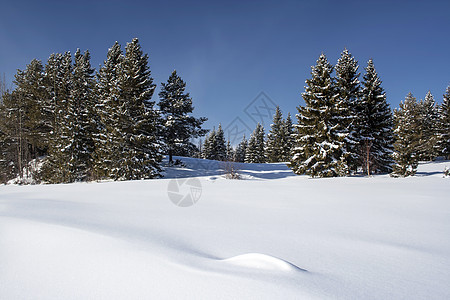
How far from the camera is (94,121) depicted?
57.7 ft

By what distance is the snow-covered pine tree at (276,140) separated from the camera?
3769 cm

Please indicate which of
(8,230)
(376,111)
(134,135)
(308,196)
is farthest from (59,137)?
(376,111)

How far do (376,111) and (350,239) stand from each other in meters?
20.2

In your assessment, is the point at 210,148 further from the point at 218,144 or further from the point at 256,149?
the point at 256,149

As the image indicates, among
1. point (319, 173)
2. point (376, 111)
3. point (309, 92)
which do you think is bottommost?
point (319, 173)

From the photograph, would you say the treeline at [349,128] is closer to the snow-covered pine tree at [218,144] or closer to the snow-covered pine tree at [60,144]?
the snow-covered pine tree at [60,144]

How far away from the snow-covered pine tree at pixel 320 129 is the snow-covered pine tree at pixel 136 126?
10511mm

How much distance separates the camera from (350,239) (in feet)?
7.98

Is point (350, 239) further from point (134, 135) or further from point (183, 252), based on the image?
point (134, 135)

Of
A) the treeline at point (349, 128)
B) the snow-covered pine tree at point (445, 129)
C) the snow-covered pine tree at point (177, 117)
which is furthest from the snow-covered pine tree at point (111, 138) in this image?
the snow-covered pine tree at point (445, 129)

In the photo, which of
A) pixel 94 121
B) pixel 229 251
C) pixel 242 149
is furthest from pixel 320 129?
pixel 242 149

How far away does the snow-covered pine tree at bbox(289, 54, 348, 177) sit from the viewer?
47.8ft

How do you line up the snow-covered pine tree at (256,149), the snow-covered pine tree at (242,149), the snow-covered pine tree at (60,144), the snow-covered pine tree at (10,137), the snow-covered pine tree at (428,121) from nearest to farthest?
the snow-covered pine tree at (60,144)
the snow-covered pine tree at (10,137)
the snow-covered pine tree at (428,121)
the snow-covered pine tree at (256,149)
the snow-covered pine tree at (242,149)

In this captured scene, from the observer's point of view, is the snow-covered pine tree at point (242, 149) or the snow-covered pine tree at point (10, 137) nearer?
the snow-covered pine tree at point (10, 137)
